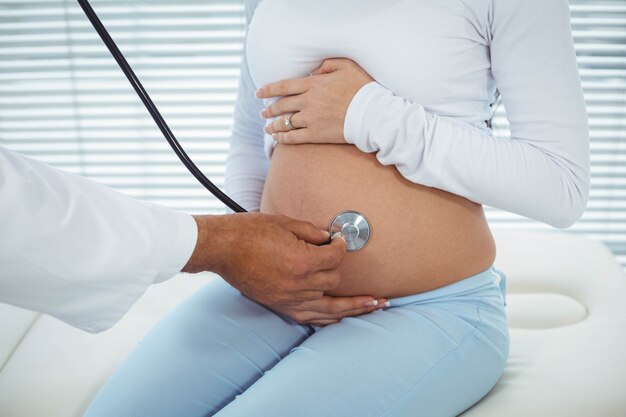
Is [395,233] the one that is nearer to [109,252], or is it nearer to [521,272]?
[109,252]

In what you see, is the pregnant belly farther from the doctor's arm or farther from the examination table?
the examination table

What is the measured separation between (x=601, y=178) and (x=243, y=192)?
1726 millimetres

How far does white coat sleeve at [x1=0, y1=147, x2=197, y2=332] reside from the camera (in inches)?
31.4

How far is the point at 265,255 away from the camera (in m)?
0.93

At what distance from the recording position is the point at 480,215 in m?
1.07

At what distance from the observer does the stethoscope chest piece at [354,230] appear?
101cm

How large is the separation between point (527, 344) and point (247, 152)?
64cm

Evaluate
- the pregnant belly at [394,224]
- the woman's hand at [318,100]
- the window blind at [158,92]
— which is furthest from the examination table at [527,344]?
the window blind at [158,92]

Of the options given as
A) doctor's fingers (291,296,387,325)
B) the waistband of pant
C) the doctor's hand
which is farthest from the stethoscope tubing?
the waistband of pant

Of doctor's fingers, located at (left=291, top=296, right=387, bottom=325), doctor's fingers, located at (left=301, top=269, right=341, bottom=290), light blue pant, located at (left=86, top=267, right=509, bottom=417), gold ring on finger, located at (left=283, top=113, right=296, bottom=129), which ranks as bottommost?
light blue pant, located at (left=86, top=267, right=509, bottom=417)

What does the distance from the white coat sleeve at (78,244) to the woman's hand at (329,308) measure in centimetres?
21

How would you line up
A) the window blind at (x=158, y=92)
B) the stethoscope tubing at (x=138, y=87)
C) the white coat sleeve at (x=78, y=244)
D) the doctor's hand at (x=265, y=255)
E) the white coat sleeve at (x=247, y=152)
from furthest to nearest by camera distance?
the window blind at (x=158, y=92)
the white coat sleeve at (x=247, y=152)
the stethoscope tubing at (x=138, y=87)
the doctor's hand at (x=265, y=255)
the white coat sleeve at (x=78, y=244)

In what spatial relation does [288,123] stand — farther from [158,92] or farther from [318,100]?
[158,92]

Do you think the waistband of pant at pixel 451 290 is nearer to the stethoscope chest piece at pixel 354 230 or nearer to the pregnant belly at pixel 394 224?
the pregnant belly at pixel 394 224
